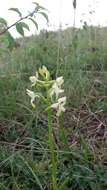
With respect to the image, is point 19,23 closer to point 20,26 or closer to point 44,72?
point 20,26

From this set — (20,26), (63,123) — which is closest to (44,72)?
(20,26)

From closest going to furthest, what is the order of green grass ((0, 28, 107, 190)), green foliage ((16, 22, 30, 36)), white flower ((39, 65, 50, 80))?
white flower ((39, 65, 50, 80))
green grass ((0, 28, 107, 190))
green foliage ((16, 22, 30, 36))

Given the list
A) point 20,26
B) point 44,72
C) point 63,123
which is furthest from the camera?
point 63,123

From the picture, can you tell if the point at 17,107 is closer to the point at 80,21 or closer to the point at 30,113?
the point at 30,113

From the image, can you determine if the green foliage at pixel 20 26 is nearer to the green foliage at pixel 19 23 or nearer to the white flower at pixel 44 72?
the green foliage at pixel 19 23

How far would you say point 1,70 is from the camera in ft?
10.7

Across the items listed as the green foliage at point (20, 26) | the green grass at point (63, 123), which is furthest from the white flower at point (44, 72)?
the green foliage at point (20, 26)

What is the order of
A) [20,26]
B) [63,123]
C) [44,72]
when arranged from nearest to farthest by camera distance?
[44,72] < [20,26] < [63,123]

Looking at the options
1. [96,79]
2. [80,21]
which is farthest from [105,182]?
[80,21]

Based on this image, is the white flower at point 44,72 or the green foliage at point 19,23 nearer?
the white flower at point 44,72

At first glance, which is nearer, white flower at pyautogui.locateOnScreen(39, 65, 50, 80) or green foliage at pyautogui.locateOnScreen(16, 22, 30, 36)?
white flower at pyautogui.locateOnScreen(39, 65, 50, 80)

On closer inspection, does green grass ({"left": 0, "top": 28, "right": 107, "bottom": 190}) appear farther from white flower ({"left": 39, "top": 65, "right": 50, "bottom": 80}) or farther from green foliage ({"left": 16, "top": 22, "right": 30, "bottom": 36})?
green foliage ({"left": 16, "top": 22, "right": 30, "bottom": 36})

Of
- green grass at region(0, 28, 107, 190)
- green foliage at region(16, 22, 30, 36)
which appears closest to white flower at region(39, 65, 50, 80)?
green grass at region(0, 28, 107, 190)

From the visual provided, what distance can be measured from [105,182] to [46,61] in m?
1.84
